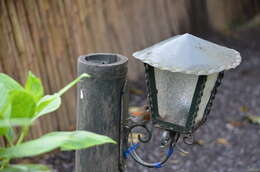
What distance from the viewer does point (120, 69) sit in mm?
2057

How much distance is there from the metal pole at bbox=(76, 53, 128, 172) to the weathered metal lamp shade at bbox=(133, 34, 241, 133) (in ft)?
0.42

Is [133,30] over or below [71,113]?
over

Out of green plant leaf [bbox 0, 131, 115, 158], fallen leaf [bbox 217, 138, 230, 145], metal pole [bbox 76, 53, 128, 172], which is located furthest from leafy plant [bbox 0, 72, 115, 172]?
fallen leaf [bbox 217, 138, 230, 145]

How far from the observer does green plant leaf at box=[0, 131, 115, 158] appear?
1181 millimetres

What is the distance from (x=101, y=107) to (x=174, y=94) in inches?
12.1

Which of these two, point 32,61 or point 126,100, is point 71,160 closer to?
point 32,61

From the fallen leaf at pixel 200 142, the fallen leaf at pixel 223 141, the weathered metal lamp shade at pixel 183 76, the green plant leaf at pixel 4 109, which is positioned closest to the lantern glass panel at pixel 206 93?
the weathered metal lamp shade at pixel 183 76

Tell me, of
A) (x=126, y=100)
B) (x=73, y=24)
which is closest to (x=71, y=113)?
(x=73, y=24)

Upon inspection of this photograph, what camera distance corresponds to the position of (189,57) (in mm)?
1957

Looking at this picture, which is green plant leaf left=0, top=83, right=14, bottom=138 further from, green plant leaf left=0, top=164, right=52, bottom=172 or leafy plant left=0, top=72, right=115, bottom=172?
green plant leaf left=0, top=164, right=52, bottom=172

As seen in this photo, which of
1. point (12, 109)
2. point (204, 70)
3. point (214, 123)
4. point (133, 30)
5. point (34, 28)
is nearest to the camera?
point (12, 109)

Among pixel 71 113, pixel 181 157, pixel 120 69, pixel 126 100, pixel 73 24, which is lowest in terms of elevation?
pixel 181 157

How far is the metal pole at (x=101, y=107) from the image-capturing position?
6.68 feet

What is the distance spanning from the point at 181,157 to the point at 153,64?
9.40 ft
